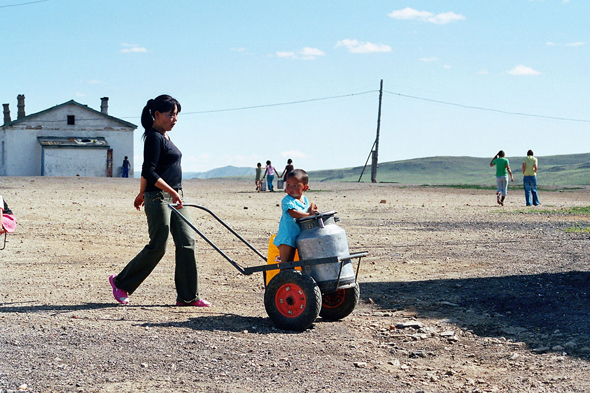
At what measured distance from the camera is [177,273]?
6.63m

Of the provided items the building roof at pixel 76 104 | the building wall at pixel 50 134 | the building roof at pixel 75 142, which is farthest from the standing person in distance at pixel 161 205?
the building roof at pixel 76 104

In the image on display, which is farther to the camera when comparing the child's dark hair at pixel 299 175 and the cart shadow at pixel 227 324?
the child's dark hair at pixel 299 175

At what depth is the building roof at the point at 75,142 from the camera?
56469 millimetres

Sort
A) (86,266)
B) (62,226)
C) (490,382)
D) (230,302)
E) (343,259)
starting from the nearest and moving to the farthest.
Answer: (490,382), (343,259), (230,302), (86,266), (62,226)

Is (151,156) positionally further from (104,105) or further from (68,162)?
(104,105)

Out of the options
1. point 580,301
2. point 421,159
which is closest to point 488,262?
point 580,301

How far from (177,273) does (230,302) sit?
2.47 ft

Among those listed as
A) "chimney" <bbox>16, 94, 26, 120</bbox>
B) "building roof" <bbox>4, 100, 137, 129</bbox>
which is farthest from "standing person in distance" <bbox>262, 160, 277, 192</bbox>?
"chimney" <bbox>16, 94, 26, 120</bbox>

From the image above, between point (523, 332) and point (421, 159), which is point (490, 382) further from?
point (421, 159)

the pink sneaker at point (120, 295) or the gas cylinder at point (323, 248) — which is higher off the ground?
the gas cylinder at point (323, 248)

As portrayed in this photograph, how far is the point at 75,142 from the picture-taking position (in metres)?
57.2

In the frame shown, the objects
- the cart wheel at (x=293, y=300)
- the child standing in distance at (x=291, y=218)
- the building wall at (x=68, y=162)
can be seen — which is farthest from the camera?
the building wall at (x=68, y=162)

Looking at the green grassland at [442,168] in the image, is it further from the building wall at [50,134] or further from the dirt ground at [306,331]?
the dirt ground at [306,331]

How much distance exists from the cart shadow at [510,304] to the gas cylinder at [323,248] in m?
1.30
